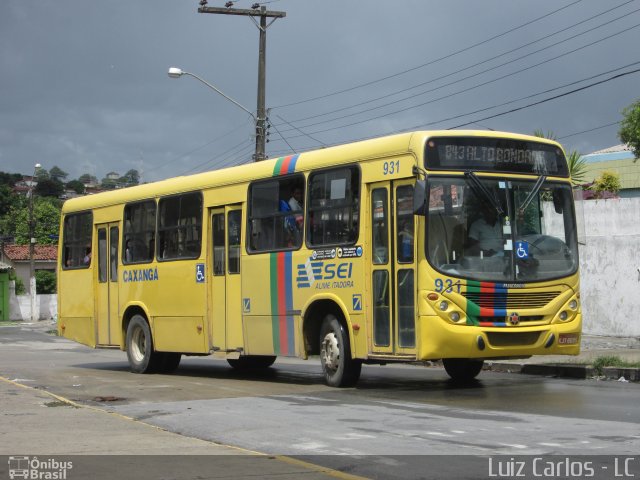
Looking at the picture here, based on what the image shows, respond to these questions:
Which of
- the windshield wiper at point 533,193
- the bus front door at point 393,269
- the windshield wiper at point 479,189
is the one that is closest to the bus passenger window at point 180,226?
the bus front door at point 393,269

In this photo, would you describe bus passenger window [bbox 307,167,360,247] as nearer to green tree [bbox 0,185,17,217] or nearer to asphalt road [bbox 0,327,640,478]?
asphalt road [bbox 0,327,640,478]

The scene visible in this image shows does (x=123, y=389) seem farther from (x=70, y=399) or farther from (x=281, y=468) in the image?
(x=281, y=468)

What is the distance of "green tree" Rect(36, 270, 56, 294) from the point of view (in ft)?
242

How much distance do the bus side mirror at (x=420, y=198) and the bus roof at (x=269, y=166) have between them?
23.3 inches

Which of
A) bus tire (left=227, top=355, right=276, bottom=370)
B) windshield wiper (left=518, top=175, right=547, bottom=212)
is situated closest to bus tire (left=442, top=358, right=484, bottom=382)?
windshield wiper (left=518, top=175, right=547, bottom=212)

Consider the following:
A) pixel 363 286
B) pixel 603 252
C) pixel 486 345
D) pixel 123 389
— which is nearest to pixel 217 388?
pixel 123 389

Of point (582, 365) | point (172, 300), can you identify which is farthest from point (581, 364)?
point (172, 300)

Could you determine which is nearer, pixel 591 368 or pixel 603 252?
pixel 591 368

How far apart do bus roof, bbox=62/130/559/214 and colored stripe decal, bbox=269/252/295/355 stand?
146cm

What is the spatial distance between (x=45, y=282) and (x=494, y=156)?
64.7 metres

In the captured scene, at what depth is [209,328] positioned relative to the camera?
17.3 m

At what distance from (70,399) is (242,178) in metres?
4.74

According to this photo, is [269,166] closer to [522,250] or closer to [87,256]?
[522,250]

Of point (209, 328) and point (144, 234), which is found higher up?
point (144, 234)
